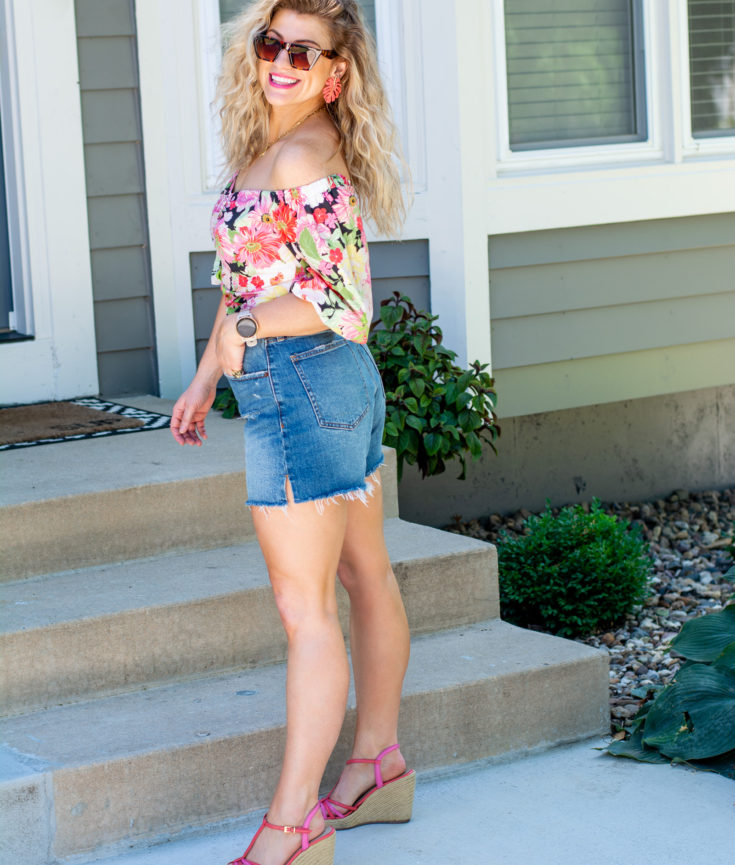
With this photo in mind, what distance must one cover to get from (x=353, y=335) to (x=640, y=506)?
143 inches

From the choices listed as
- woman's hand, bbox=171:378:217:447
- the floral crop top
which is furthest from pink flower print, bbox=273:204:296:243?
woman's hand, bbox=171:378:217:447

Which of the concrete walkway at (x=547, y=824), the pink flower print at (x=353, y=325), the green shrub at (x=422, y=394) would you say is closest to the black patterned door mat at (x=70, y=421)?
the green shrub at (x=422, y=394)

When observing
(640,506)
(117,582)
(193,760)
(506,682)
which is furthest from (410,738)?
(640,506)

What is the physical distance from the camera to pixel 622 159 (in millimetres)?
5043

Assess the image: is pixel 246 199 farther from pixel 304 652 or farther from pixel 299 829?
pixel 299 829

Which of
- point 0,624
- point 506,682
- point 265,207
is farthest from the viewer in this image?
point 506,682

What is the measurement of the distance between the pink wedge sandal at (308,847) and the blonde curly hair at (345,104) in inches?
45.9

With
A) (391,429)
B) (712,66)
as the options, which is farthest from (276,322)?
(712,66)

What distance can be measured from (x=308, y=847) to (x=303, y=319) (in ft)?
3.14

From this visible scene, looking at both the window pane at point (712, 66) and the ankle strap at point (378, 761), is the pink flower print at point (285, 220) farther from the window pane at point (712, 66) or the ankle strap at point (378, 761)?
the window pane at point (712, 66)

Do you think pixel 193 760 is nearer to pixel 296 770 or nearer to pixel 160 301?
pixel 296 770

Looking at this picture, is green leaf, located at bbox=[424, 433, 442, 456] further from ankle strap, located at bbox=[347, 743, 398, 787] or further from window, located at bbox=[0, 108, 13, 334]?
ankle strap, located at bbox=[347, 743, 398, 787]

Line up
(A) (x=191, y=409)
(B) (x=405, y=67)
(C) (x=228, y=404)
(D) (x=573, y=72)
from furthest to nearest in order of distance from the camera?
1. (D) (x=573, y=72)
2. (B) (x=405, y=67)
3. (C) (x=228, y=404)
4. (A) (x=191, y=409)

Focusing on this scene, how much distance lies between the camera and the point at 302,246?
2160 mm
